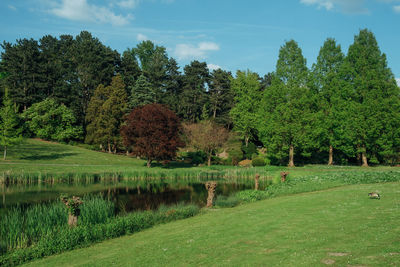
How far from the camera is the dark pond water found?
21027 millimetres

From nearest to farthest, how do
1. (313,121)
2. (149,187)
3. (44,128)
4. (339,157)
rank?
(149,187)
(313,121)
(339,157)
(44,128)

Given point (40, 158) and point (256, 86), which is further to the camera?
point (256, 86)

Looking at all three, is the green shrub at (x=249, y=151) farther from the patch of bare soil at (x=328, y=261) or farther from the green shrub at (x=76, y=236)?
the patch of bare soil at (x=328, y=261)

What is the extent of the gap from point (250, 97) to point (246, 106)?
2.02m

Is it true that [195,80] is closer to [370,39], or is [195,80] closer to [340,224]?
[370,39]

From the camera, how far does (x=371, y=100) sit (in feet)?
133

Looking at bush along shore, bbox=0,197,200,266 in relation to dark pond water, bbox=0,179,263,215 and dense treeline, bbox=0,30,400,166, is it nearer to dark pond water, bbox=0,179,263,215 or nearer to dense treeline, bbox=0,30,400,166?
dark pond water, bbox=0,179,263,215

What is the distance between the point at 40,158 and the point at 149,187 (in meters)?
20.3

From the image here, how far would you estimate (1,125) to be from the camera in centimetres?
3781

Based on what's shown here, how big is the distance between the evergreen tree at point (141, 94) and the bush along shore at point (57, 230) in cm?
5069

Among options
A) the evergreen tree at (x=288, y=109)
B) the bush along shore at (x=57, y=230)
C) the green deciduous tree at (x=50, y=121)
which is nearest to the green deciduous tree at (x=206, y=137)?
the evergreen tree at (x=288, y=109)

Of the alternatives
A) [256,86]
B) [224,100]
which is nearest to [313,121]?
[256,86]

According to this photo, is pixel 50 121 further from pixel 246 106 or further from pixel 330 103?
pixel 330 103

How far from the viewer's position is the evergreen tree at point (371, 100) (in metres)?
39.6
